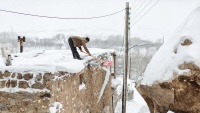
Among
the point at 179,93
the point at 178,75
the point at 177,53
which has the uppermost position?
the point at 177,53

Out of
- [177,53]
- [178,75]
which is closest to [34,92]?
[178,75]

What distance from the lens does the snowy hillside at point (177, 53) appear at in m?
5.94

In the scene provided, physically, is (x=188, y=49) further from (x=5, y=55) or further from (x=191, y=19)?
(x=5, y=55)

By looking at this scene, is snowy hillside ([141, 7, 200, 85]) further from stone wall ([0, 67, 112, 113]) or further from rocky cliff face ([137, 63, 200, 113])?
stone wall ([0, 67, 112, 113])

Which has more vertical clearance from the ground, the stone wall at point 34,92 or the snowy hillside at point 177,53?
the snowy hillside at point 177,53

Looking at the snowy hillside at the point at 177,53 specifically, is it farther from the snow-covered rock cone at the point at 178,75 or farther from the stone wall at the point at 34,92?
the stone wall at the point at 34,92

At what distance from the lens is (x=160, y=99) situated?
21.2 ft

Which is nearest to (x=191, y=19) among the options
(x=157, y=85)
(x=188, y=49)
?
(x=188, y=49)

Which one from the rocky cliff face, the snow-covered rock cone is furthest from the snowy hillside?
the rocky cliff face

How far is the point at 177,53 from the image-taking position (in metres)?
6.17

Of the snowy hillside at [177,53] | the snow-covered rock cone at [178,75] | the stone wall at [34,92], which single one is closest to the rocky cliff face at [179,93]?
the snow-covered rock cone at [178,75]

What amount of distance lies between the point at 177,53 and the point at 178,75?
56cm

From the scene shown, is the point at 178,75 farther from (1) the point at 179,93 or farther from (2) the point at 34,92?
(2) the point at 34,92

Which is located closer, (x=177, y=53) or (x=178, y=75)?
(x=178, y=75)
